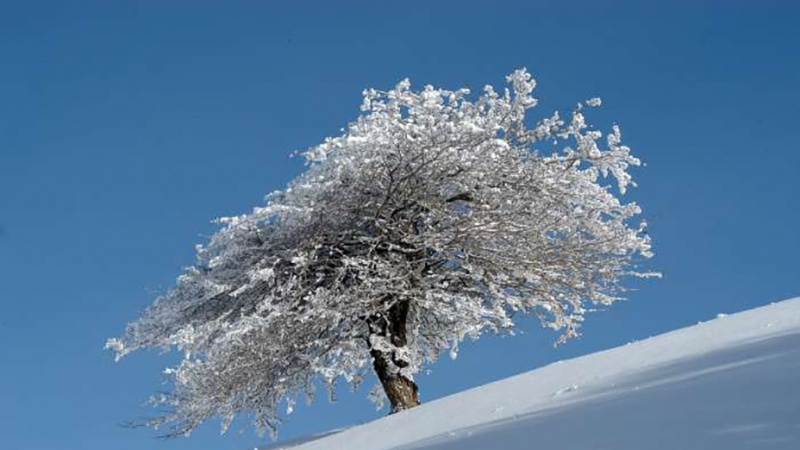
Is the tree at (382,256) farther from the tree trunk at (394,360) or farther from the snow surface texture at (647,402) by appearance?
the snow surface texture at (647,402)

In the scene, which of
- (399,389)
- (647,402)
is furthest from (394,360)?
(647,402)

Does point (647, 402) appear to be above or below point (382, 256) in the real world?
below

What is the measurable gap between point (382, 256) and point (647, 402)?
8129 millimetres

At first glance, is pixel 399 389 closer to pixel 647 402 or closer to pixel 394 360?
pixel 394 360

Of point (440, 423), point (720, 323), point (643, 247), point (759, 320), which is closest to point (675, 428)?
point (440, 423)

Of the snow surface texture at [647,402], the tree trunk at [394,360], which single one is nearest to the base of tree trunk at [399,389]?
the tree trunk at [394,360]

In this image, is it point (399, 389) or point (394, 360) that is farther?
point (394, 360)

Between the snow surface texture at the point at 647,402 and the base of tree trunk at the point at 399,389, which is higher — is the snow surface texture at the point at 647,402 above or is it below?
below

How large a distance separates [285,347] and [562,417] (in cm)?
815

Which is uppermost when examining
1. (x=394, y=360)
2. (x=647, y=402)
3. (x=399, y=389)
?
(x=394, y=360)

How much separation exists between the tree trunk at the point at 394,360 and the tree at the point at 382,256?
0.08ft

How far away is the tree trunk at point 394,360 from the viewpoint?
13500 millimetres

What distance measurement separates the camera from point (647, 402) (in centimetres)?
543

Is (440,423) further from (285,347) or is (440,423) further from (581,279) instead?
(581,279)
